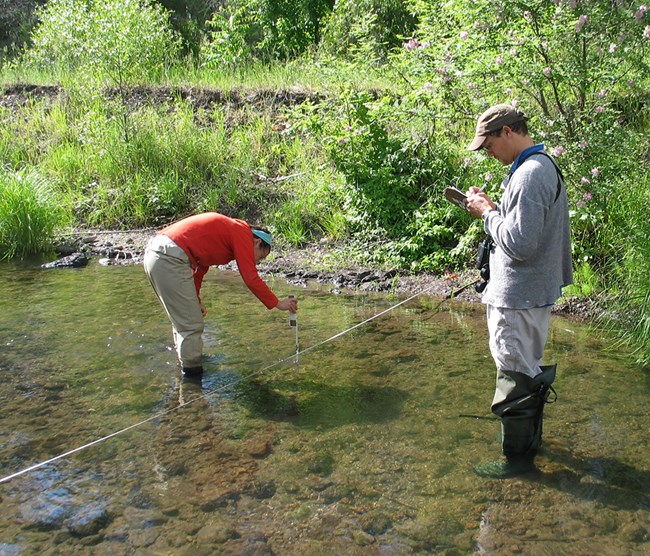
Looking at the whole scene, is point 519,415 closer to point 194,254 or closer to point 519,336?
point 519,336

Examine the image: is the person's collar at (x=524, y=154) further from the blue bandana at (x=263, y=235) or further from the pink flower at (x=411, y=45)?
the pink flower at (x=411, y=45)

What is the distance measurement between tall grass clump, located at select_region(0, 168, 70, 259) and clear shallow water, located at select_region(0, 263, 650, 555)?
3.12 metres

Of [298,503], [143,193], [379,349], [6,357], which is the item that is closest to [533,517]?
[298,503]

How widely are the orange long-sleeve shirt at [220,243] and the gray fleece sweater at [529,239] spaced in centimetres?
187

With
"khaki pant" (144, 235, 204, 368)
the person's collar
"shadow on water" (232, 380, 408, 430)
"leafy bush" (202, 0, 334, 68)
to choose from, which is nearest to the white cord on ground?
"shadow on water" (232, 380, 408, 430)

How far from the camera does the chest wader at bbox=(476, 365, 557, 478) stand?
388 centimetres

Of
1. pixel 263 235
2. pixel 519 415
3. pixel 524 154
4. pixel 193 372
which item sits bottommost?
pixel 193 372

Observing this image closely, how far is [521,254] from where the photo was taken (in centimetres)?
356

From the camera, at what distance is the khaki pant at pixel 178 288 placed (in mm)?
5336

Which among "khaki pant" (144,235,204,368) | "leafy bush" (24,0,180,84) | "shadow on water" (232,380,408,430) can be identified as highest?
"leafy bush" (24,0,180,84)

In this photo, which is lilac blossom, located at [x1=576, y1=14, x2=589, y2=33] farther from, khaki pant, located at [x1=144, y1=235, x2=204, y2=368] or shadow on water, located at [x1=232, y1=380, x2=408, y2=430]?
khaki pant, located at [x1=144, y1=235, x2=204, y2=368]

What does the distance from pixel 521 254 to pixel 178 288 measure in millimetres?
2700

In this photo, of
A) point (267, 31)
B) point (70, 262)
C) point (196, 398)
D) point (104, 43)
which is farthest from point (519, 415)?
point (267, 31)

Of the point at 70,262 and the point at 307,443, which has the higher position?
the point at 70,262
